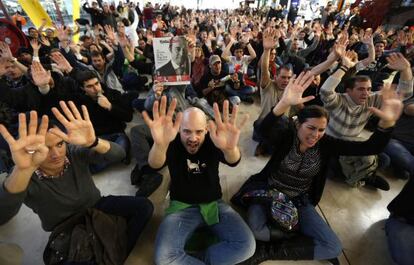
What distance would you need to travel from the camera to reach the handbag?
168 cm

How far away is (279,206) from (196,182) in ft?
2.22

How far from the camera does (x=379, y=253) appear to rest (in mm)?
1783

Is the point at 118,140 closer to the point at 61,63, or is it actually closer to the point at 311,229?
A: the point at 61,63

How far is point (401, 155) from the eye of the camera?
2477 millimetres

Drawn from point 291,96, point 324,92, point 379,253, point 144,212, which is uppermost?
point 291,96

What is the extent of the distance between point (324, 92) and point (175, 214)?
5.77ft

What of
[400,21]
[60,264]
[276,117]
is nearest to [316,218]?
[276,117]

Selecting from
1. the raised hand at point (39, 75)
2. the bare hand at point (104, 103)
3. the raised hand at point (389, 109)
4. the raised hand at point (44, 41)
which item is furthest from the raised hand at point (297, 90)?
the raised hand at point (44, 41)

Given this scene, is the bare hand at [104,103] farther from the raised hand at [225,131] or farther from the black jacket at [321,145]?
the black jacket at [321,145]

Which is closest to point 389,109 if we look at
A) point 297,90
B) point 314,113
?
point 314,113

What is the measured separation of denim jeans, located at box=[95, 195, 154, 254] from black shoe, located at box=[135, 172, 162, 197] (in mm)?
385

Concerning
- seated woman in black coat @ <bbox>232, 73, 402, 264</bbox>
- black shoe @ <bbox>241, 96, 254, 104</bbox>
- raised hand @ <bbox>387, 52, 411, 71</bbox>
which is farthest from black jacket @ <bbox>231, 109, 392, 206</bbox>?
black shoe @ <bbox>241, 96, 254, 104</bbox>

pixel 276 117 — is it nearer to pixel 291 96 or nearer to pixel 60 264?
pixel 291 96

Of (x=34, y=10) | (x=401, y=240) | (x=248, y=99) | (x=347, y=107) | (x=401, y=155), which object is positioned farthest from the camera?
(x=34, y=10)
